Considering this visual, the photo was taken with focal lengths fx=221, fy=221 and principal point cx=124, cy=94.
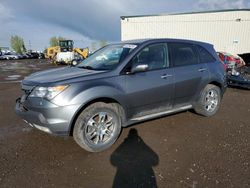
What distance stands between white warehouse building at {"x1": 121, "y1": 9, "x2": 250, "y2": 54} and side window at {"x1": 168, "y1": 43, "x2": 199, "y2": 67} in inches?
821

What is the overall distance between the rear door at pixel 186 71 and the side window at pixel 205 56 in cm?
11

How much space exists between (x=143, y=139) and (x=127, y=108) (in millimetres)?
688

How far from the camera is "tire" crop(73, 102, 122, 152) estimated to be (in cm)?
338

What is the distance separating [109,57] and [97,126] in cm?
141

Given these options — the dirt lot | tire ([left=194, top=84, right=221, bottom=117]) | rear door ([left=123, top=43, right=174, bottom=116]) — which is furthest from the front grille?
tire ([left=194, top=84, right=221, bottom=117])

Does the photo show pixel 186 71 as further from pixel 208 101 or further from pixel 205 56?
pixel 208 101

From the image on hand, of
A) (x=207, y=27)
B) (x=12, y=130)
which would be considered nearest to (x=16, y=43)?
(x=207, y=27)

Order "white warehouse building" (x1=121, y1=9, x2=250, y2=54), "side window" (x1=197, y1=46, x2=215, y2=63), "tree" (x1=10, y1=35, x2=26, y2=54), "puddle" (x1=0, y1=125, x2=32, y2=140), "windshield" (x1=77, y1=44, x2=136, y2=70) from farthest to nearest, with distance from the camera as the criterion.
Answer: "tree" (x1=10, y1=35, x2=26, y2=54) < "white warehouse building" (x1=121, y1=9, x2=250, y2=54) < "side window" (x1=197, y1=46, x2=215, y2=63) < "puddle" (x1=0, y1=125, x2=32, y2=140) < "windshield" (x1=77, y1=44, x2=136, y2=70)

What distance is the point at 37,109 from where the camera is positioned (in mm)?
3252

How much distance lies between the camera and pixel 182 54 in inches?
179

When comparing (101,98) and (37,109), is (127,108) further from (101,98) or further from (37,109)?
(37,109)

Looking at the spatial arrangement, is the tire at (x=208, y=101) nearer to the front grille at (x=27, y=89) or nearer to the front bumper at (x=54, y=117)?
the front bumper at (x=54, y=117)

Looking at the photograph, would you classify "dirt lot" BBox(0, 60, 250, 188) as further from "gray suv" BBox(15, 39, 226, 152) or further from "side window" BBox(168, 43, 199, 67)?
"side window" BBox(168, 43, 199, 67)

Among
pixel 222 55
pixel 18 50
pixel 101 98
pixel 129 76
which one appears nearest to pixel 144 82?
pixel 129 76
